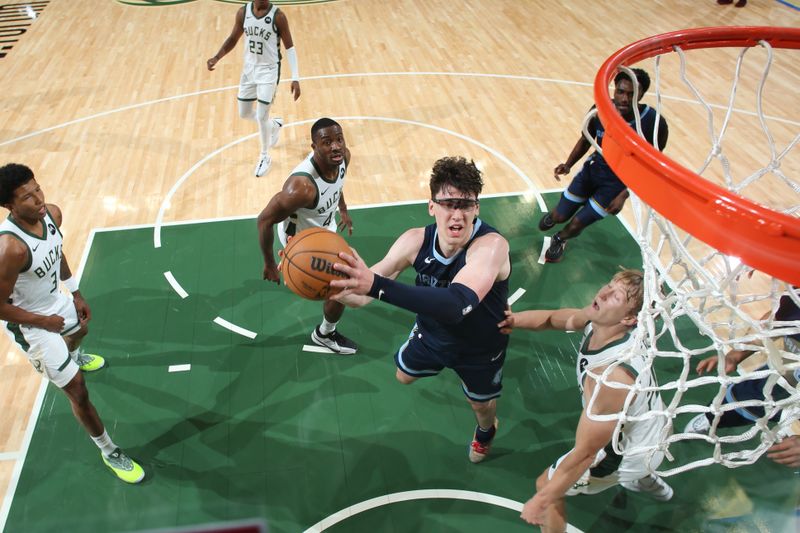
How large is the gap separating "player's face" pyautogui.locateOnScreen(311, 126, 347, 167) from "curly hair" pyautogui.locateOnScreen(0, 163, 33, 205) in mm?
1656

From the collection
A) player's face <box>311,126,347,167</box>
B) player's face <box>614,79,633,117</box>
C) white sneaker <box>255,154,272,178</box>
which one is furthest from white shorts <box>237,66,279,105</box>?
player's face <box>614,79,633,117</box>

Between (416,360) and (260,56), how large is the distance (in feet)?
13.5

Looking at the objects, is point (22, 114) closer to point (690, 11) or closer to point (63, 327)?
point (63, 327)

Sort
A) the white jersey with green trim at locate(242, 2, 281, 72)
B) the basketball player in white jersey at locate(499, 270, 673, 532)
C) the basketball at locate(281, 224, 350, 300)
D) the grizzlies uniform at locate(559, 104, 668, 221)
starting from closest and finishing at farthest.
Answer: the basketball at locate(281, 224, 350, 300) → the basketball player in white jersey at locate(499, 270, 673, 532) → the grizzlies uniform at locate(559, 104, 668, 221) → the white jersey with green trim at locate(242, 2, 281, 72)

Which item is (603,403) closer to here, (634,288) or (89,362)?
(634,288)

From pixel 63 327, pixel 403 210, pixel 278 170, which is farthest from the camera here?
pixel 278 170

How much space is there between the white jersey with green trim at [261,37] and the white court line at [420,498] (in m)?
4.61

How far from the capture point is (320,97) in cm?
824

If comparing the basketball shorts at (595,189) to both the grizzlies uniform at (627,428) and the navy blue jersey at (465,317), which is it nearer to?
the grizzlies uniform at (627,428)

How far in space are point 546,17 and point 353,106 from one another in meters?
5.00

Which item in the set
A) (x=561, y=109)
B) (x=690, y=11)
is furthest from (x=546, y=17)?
(x=561, y=109)

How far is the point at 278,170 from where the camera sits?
22.1 ft

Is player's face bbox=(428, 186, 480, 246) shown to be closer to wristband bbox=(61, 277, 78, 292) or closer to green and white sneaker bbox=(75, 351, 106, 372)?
wristband bbox=(61, 277, 78, 292)

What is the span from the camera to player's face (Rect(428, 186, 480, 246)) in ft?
9.29
